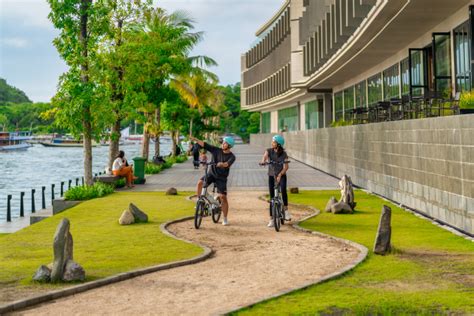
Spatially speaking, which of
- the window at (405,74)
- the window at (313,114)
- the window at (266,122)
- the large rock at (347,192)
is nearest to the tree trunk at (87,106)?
the large rock at (347,192)

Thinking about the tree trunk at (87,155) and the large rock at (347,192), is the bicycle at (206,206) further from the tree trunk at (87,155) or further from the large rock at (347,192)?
the tree trunk at (87,155)

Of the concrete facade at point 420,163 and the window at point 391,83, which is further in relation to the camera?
the window at point 391,83

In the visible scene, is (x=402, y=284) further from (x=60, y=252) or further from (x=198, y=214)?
(x=198, y=214)

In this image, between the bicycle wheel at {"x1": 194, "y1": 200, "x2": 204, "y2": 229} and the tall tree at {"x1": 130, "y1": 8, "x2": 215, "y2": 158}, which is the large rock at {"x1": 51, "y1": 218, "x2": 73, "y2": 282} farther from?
the tall tree at {"x1": 130, "y1": 8, "x2": 215, "y2": 158}

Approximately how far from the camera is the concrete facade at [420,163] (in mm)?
13281

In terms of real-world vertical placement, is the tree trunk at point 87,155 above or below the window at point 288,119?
below

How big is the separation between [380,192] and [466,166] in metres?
8.92

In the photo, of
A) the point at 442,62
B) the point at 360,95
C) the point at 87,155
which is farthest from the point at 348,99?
the point at 87,155

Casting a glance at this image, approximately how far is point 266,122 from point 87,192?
7927 centimetres

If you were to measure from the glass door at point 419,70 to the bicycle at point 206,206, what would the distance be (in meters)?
14.7

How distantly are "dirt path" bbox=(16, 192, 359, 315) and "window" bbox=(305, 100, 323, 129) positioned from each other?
4742cm

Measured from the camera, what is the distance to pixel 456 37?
79.5 feet

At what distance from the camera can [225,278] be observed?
930 cm

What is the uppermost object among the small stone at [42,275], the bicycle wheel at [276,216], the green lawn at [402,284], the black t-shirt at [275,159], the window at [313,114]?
the window at [313,114]
